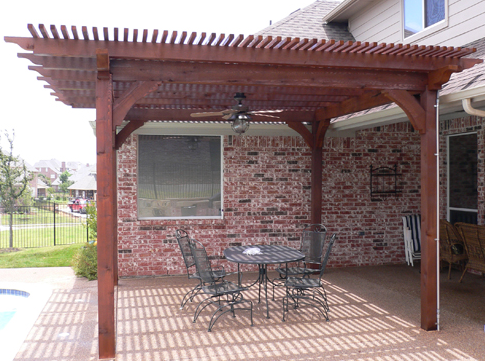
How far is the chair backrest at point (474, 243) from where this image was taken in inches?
222

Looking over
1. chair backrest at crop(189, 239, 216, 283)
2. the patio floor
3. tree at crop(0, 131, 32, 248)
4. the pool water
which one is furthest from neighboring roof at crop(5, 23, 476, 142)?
tree at crop(0, 131, 32, 248)

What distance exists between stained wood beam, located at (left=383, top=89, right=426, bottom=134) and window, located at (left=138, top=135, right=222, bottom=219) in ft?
12.2

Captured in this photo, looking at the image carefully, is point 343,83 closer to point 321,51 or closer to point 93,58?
point 321,51

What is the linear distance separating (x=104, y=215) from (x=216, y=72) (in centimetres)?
174

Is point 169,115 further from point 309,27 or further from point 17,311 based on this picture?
point 309,27

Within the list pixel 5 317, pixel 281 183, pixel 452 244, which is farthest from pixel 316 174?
pixel 5 317

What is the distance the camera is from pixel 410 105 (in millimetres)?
4477

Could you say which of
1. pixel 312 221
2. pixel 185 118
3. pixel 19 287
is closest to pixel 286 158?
pixel 312 221

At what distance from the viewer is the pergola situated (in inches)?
146

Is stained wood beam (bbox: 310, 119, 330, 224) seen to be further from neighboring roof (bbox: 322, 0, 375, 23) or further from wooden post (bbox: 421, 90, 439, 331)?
neighboring roof (bbox: 322, 0, 375, 23)

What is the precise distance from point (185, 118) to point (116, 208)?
71.2 inches

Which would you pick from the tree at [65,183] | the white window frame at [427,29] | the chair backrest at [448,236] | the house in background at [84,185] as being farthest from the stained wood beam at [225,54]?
the tree at [65,183]

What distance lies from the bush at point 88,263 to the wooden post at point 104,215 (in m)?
3.40

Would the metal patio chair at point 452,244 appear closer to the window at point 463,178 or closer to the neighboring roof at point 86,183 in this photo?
the window at point 463,178
